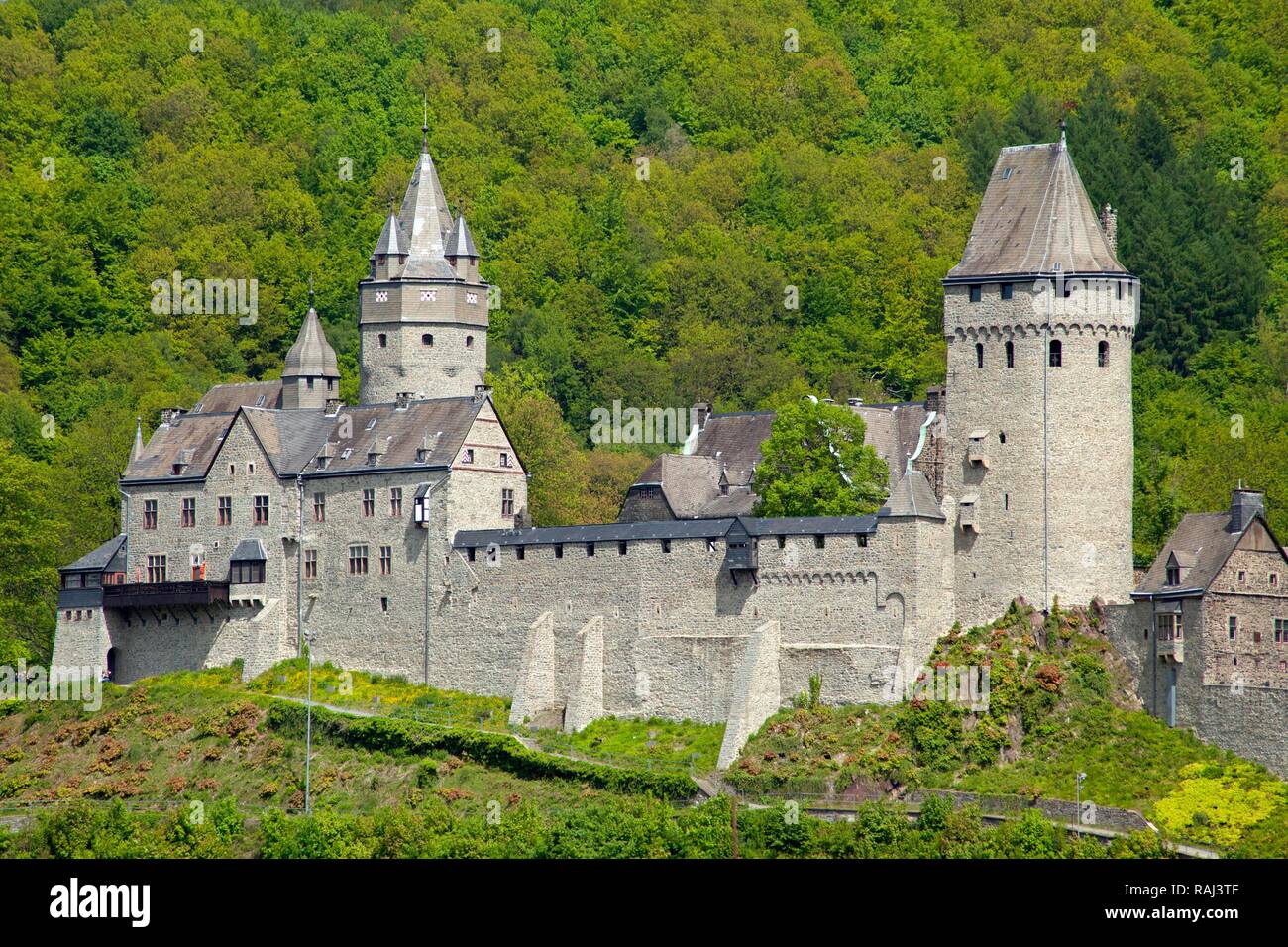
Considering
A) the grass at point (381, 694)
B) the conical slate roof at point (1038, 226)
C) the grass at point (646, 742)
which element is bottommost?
the grass at point (646, 742)

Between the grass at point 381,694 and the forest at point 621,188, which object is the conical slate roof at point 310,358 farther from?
the grass at point 381,694

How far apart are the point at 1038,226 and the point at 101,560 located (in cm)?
2979

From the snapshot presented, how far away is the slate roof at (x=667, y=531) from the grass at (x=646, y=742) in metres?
4.84

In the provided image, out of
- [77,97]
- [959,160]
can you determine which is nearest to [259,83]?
[77,97]

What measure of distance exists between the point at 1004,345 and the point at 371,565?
1903cm

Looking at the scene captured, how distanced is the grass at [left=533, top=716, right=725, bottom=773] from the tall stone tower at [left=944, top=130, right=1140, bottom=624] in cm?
735

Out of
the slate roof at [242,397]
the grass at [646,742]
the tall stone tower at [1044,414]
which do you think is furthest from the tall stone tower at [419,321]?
the tall stone tower at [1044,414]

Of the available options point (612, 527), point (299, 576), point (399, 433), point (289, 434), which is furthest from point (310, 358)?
point (612, 527)

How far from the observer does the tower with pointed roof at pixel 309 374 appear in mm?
92750

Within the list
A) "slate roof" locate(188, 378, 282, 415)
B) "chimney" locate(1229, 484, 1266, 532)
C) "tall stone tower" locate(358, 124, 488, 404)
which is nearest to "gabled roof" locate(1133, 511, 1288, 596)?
"chimney" locate(1229, 484, 1266, 532)

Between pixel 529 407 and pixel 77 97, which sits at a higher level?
pixel 77 97

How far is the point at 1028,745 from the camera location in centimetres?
7431

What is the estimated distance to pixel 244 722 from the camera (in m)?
82.2
